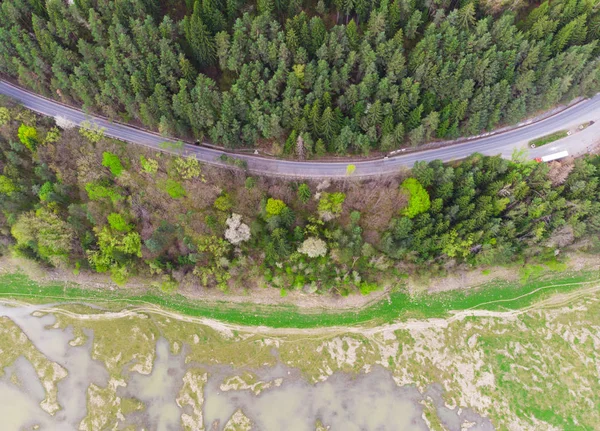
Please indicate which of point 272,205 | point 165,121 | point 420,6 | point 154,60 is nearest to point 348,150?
point 272,205

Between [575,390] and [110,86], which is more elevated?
[110,86]

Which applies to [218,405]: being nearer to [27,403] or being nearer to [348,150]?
[27,403]

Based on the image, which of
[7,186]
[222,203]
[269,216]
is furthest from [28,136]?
[269,216]

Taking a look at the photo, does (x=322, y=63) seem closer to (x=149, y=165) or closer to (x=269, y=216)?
(x=269, y=216)

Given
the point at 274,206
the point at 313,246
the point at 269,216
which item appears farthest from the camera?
the point at 313,246

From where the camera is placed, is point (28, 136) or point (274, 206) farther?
point (28, 136)

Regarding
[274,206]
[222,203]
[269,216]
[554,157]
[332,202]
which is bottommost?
[269,216]

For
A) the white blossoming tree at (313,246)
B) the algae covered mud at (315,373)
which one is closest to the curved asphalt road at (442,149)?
the white blossoming tree at (313,246)

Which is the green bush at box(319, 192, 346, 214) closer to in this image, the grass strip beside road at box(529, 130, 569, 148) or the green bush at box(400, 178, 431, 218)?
the green bush at box(400, 178, 431, 218)

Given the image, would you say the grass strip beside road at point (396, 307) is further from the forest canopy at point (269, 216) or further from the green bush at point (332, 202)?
the green bush at point (332, 202)
